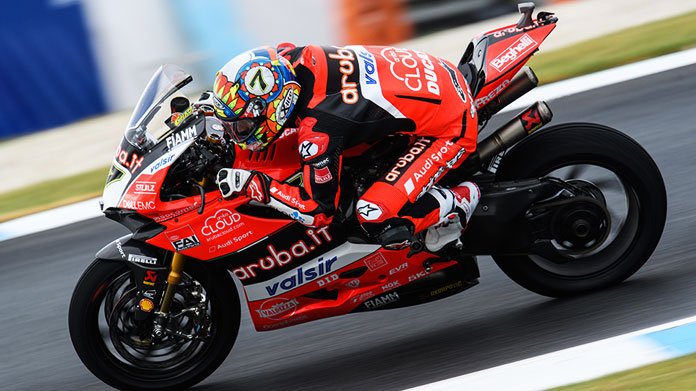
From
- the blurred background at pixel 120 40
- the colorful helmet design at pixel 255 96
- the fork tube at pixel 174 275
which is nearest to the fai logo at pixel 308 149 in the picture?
the colorful helmet design at pixel 255 96

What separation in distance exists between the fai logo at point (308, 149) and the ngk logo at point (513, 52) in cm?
105

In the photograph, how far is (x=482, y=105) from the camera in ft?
14.0

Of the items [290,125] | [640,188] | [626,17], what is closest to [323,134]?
[290,125]

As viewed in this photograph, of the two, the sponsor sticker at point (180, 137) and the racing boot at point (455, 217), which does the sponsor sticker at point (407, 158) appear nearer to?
the racing boot at point (455, 217)

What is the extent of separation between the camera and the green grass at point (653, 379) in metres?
3.36

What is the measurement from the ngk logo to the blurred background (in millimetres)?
5097

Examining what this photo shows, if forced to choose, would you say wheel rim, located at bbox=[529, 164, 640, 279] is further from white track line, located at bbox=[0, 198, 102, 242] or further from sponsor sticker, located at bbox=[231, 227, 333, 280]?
white track line, located at bbox=[0, 198, 102, 242]

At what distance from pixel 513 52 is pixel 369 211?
1060 millimetres

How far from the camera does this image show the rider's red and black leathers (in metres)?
3.71

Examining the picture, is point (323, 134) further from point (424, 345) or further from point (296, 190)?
point (424, 345)

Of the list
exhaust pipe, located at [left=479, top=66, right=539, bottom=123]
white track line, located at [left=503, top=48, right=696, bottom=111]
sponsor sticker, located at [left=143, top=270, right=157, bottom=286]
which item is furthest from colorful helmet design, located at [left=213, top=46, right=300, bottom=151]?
white track line, located at [left=503, top=48, right=696, bottom=111]

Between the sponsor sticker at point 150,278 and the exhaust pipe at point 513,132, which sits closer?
the sponsor sticker at point 150,278

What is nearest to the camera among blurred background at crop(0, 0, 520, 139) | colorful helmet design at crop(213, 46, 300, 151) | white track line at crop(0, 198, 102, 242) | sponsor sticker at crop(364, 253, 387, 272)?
colorful helmet design at crop(213, 46, 300, 151)

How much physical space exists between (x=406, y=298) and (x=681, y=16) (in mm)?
6077
